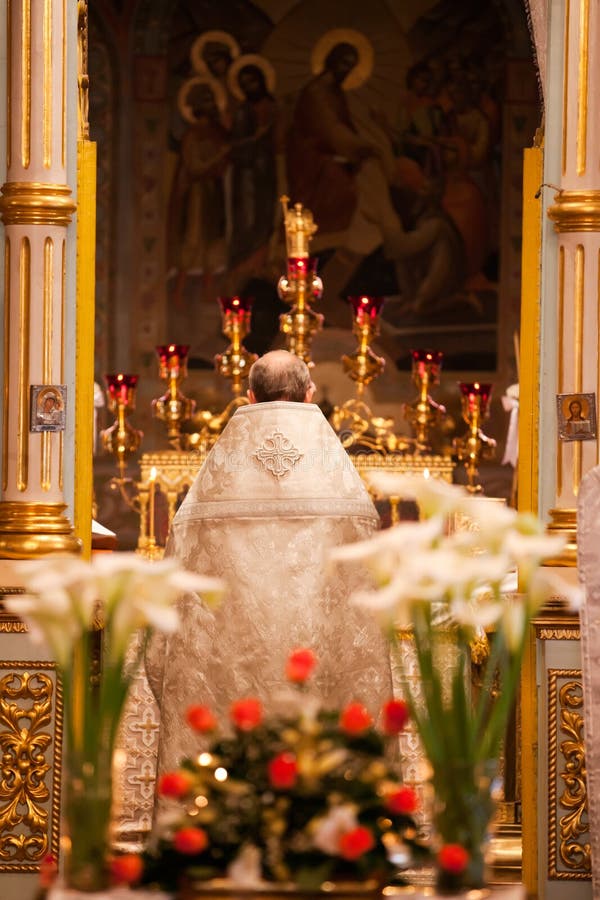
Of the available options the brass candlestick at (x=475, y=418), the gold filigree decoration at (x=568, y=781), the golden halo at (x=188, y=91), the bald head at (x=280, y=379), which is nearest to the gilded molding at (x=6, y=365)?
the bald head at (x=280, y=379)

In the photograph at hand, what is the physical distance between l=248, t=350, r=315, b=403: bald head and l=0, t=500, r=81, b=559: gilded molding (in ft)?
2.40

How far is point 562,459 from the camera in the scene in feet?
18.6

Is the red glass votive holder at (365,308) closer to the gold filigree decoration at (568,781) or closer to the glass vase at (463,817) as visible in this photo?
the gold filigree decoration at (568,781)

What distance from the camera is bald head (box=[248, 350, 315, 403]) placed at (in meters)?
5.63

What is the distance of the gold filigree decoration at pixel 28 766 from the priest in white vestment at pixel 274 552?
465 mm

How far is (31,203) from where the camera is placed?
5.64m

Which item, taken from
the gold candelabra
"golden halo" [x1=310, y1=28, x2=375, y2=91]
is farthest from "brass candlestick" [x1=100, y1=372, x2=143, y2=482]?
"golden halo" [x1=310, y1=28, x2=375, y2=91]

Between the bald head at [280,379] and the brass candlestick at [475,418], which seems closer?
the bald head at [280,379]

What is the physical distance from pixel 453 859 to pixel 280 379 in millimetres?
3083

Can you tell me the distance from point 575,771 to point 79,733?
292cm

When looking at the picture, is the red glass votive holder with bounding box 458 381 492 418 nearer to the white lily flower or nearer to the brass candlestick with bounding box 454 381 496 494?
the brass candlestick with bounding box 454 381 496 494

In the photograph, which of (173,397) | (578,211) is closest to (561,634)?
(578,211)

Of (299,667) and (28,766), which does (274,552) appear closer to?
(28,766)

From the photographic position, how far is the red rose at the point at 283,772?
269cm
